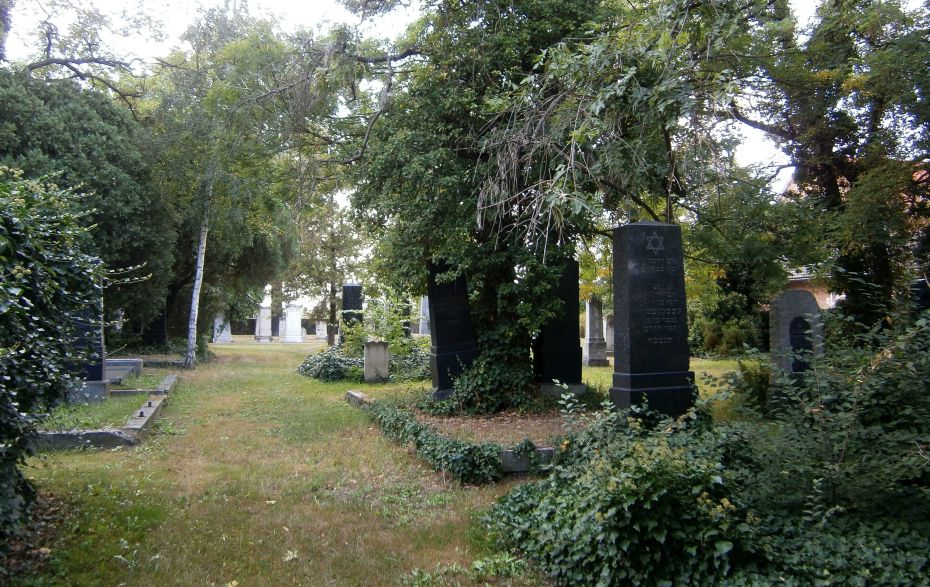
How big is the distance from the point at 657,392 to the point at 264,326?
4222cm

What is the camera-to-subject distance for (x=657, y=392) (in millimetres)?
6988

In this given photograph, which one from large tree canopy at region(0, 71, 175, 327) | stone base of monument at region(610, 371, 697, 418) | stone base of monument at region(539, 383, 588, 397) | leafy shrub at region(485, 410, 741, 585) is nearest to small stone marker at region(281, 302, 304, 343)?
large tree canopy at region(0, 71, 175, 327)

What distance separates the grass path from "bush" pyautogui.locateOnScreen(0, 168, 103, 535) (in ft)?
1.72

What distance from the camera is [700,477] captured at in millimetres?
4406

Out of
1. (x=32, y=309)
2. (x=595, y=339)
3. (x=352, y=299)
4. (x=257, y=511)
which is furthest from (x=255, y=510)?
(x=595, y=339)

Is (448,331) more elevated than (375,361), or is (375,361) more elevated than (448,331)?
(448,331)

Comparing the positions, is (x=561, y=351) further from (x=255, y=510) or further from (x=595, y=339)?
(x=595, y=339)

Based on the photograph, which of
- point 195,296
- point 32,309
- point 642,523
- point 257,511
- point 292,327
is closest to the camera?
point 642,523

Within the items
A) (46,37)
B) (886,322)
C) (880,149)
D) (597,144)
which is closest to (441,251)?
(597,144)

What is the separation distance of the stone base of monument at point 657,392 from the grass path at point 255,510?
1620mm

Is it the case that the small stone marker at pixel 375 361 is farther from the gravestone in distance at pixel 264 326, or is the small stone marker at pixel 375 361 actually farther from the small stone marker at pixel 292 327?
the gravestone in distance at pixel 264 326

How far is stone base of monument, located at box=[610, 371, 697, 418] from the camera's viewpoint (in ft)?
22.7

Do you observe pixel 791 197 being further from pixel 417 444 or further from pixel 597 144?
pixel 417 444

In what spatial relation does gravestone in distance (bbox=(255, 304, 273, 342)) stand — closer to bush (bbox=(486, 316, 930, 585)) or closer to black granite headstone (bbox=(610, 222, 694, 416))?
black granite headstone (bbox=(610, 222, 694, 416))
